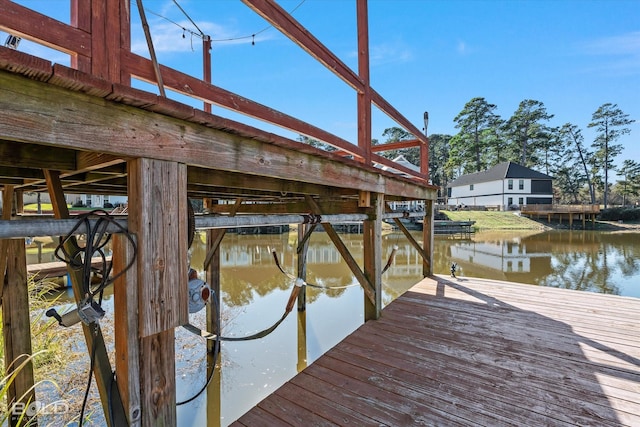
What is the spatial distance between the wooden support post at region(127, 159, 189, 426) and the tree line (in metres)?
36.8

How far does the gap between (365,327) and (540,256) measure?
49.1 feet

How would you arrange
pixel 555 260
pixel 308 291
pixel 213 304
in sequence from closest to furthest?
pixel 213 304 < pixel 308 291 < pixel 555 260

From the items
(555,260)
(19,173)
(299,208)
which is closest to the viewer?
(19,173)

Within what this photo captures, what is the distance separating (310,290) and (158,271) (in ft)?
22.3

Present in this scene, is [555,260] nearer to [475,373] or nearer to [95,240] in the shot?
[475,373]

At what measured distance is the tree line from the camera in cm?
3378

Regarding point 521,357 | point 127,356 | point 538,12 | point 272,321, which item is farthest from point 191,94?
point 538,12

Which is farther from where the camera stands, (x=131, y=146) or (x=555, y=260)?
(x=555, y=260)

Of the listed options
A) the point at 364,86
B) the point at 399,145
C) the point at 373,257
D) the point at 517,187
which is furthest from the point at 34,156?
the point at 517,187

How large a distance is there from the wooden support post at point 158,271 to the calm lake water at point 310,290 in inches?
106

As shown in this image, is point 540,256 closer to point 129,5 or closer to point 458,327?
point 458,327

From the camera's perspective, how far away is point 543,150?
39125 mm

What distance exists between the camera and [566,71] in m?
20.4

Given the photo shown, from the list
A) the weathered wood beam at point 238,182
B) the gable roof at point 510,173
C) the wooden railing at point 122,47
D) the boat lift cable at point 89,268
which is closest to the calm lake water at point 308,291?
the weathered wood beam at point 238,182
